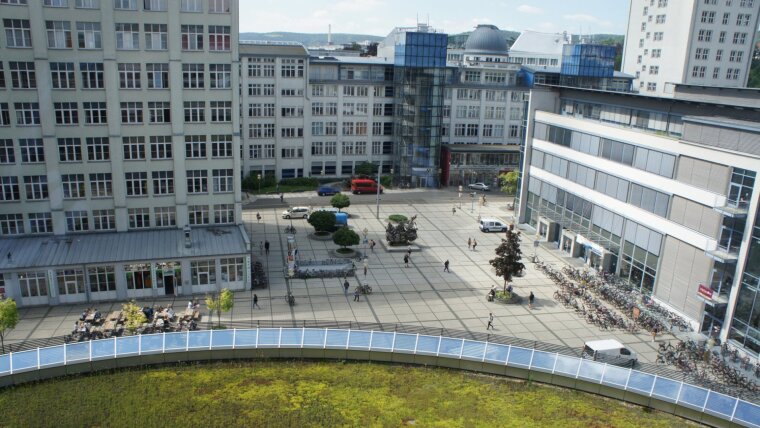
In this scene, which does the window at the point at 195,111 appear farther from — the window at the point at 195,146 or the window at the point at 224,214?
the window at the point at 224,214

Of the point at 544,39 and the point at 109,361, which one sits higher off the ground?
the point at 544,39

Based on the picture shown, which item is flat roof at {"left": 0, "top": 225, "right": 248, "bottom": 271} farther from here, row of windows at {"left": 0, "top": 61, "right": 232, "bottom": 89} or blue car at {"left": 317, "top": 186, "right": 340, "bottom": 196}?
blue car at {"left": 317, "top": 186, "right": 340, "bottom": 196}

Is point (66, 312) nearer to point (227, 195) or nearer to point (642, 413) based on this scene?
point (227, 195)

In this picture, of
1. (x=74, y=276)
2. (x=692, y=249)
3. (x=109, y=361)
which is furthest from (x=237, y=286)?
(x=692, y=249)

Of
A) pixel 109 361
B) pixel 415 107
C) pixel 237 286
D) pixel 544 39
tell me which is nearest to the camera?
pixel 109 361

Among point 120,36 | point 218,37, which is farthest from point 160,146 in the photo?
point 218,37

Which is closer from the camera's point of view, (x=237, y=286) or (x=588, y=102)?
(x=237, y=286)

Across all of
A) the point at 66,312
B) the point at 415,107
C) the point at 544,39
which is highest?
the point at 544,39

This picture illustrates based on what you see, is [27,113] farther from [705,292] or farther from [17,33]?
[705,292]
